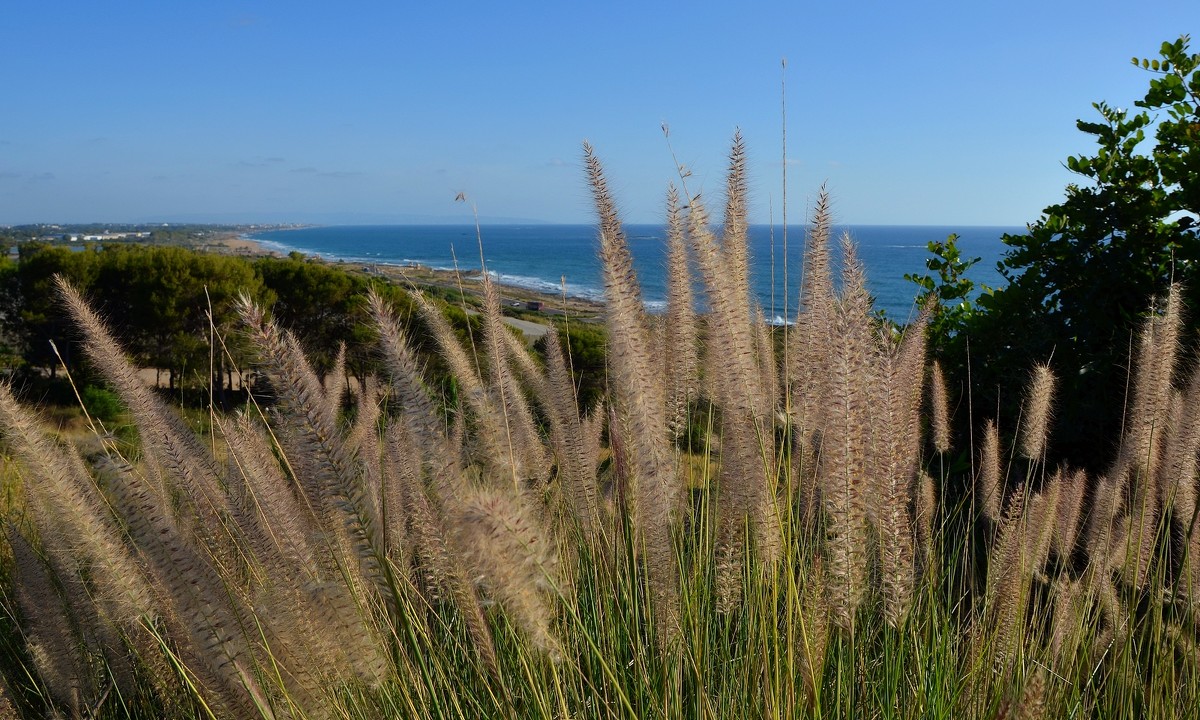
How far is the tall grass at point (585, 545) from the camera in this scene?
169cm

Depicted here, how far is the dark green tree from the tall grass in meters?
1.82

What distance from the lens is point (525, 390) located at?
3.45 metres

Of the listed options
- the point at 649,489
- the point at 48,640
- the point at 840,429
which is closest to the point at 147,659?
the point at 48,640

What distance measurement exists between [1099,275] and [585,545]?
356 centimetres

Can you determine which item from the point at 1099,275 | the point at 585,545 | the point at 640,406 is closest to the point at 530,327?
the point at 1099,275

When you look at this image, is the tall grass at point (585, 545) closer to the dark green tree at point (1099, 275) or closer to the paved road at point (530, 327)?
the paved road at point (530, 327)

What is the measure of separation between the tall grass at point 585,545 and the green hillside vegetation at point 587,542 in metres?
0.01

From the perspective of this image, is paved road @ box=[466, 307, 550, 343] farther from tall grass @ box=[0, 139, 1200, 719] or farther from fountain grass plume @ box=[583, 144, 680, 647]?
fountain grass plume @ box=[583, 144, 680, 647]

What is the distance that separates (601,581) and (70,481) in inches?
56.0

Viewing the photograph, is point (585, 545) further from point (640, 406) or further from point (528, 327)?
point (528, 327)

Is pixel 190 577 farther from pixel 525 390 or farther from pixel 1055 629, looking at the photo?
pixel 1055 629

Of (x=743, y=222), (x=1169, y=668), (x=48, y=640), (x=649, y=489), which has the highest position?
(x=743, y=222)

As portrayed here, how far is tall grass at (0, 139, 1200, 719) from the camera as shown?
1.69 metres

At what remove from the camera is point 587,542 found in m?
2.77
